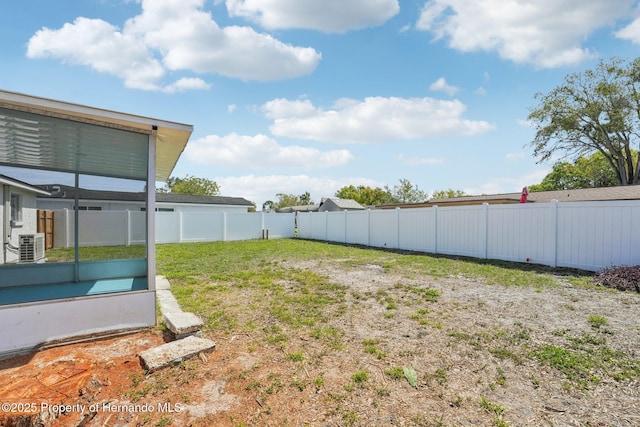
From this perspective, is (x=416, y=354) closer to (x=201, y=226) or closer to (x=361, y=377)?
(x=361, y=377)

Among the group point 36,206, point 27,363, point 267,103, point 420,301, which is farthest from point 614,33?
point 36,206

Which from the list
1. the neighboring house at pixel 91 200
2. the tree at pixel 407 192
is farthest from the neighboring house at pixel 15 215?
the tree at pixel 407 192

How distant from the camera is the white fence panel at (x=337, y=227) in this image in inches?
587

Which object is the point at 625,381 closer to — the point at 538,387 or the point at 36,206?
the point at 538,387

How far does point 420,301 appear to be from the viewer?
488 centimetres

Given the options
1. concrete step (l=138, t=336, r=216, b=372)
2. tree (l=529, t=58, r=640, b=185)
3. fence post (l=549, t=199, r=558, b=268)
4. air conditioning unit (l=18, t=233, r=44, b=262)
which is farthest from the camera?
tree (l=529, t=58, r=640, b=185)

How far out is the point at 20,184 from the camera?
681cm

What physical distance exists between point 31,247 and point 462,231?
1094 cm

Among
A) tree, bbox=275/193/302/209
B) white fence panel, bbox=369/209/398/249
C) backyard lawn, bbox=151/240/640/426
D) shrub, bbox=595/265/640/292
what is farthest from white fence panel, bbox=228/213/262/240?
tree, bbox=275/193/302/209

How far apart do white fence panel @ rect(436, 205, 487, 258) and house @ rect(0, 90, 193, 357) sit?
326 inches

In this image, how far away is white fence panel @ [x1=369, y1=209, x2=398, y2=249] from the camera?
40.1 feet

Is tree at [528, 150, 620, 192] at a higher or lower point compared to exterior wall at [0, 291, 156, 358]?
higher

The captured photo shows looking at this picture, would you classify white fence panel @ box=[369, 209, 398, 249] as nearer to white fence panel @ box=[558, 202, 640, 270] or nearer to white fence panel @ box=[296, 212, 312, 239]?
white fence panel @ box=[296, 212, 312, 239]

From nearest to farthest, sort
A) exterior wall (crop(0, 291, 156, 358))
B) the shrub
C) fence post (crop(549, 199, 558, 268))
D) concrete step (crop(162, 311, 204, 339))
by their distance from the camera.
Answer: exterior wall (crop(0, 291, 156, 358)) < concrete step (crop(162, 311, 204, 339)) < the shrub < fence post (crop(549, 199, 558, 268))
